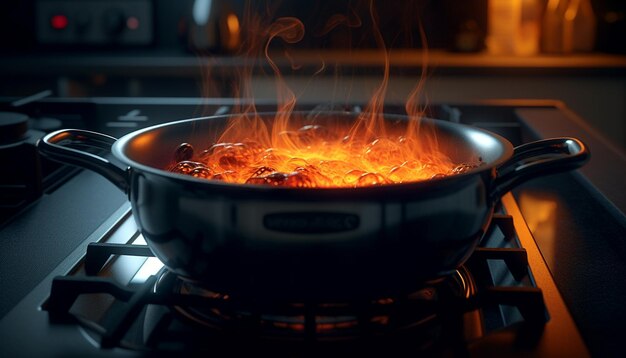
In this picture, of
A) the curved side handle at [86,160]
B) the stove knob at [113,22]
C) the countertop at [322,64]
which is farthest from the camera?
the stove knob at [113,22]

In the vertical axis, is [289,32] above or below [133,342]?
above

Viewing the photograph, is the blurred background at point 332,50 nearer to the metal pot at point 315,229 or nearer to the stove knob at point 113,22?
the stove knob at point 113,22

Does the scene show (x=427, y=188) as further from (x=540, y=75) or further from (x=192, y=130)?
(x=540, y=75)

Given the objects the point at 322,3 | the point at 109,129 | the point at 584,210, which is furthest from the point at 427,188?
the point at 322,3

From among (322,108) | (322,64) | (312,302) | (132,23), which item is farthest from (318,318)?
(132,23)

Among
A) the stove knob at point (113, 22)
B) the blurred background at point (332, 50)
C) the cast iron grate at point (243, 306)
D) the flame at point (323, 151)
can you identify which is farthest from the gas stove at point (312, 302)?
the stove knob at point (113, 22)

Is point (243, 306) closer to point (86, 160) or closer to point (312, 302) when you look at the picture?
point (312, 302)
